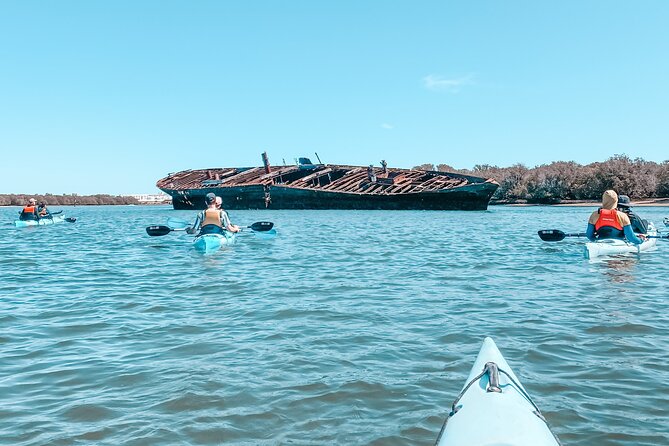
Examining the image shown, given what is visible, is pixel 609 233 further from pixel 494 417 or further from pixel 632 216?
pixel 494 417

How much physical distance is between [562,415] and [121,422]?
3.80 meters

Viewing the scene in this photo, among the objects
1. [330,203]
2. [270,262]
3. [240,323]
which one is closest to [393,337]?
[240,323]

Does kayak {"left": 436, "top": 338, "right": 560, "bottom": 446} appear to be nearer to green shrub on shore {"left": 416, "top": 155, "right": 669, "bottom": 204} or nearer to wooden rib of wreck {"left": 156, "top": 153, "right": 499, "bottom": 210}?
wooden rib of wreck {"left": 156, "top": 153, "right": 499, "bottom": 210}

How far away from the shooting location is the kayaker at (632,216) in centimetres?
1545

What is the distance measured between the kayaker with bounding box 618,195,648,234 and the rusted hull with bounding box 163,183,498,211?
4010 cm

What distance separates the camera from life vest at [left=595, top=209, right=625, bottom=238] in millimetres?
14414

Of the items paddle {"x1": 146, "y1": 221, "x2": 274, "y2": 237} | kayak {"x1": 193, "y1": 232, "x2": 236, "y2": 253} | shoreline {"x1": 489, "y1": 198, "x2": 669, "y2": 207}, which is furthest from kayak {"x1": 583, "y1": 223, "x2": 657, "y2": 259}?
shoreline {"x1": 489, "y1": 198, "x2": 669, "y2": 207}

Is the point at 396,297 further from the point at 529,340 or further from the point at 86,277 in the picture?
the point at 86,277

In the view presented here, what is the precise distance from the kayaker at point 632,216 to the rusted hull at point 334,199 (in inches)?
1579

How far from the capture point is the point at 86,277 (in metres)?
12.7

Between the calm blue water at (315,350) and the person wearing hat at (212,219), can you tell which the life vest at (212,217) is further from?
the calm blue water at (315,350)

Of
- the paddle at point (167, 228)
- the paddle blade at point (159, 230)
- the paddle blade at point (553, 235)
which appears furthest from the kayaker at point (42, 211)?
the paddle blade at point (553, 235)

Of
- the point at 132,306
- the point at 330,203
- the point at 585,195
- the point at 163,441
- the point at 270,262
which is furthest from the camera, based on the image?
the point at 585,195

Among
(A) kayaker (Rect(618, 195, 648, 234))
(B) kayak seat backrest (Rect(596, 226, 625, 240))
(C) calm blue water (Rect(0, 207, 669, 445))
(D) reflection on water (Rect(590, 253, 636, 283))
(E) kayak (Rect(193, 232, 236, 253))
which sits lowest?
(C) calm blue water (Rect(0, 207, 669, 445))
